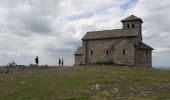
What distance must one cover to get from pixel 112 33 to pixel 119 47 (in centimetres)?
539

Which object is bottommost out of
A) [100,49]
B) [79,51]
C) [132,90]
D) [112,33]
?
[132,90]

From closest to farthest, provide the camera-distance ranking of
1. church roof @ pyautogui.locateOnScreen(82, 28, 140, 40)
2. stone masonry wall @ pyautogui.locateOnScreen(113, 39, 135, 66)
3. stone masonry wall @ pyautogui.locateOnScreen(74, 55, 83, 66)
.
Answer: stone masonry wall @ pyautogui.locateOnScreen(113, 39, 135, 66) → church roof @ pyautogui.locateOnScreen(82, 28, 140, 40) → stone masonry wall @ pyautogui.locateOnScreen(74, 55, 83, 66)

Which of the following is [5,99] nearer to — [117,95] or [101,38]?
[117,95]

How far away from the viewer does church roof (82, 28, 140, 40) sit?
59.6 m

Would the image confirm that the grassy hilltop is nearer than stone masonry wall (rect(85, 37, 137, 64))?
Yes

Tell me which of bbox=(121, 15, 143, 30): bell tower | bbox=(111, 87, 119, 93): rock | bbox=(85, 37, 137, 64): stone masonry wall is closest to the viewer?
bbox=(111, 87, 119, 93): rock

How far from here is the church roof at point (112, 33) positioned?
59.6m

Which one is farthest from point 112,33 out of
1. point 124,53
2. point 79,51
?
point 79,51

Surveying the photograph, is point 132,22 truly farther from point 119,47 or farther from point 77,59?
point 77,59

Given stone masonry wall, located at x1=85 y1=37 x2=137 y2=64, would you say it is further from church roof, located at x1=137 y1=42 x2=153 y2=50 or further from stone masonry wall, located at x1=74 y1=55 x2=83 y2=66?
stone masonry wall, located at x1=74 y1=55 x2=83 y2=66

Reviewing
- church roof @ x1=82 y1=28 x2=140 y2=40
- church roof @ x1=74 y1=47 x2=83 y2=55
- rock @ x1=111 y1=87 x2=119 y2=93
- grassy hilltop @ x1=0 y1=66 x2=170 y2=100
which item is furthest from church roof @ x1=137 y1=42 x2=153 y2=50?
rock @ x1=111 y1=87 x2=119 y2=93

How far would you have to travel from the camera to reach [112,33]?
6294cm

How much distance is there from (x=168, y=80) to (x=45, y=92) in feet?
59.7

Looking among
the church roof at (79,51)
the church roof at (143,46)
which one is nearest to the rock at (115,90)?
the church roof at (143,46)
